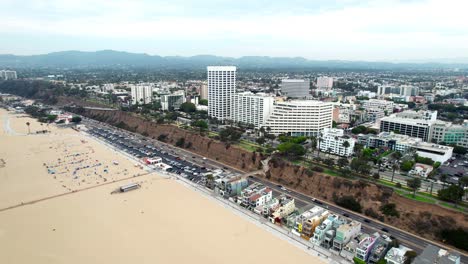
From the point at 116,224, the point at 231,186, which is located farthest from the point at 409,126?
the point at 116,224

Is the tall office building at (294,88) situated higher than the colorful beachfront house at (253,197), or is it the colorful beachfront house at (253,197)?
the tall office building at (294,88)

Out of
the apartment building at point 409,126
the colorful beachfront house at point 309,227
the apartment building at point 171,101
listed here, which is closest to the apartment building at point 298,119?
the apartment building at point 409,126

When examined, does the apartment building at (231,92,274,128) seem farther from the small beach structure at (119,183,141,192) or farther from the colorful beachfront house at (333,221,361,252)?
the colorful beachfront house at (333,221,361,252)

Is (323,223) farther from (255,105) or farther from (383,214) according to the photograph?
(255,105)

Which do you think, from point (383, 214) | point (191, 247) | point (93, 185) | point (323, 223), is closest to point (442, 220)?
point (383, 214)

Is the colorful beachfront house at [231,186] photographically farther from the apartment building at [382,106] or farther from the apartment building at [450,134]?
the apartment building at [382,106]

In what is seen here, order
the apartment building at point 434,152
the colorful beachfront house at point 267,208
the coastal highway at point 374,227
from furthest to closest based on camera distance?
the apartment building at point 434,152
the colorful beachfront house at point 267,208
the coastal highway at point 374,227

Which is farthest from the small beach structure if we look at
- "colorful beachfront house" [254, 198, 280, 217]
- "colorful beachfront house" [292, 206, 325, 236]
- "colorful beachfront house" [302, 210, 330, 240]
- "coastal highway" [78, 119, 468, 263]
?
"colorful beachfront house" [302, 210, 330, 240]

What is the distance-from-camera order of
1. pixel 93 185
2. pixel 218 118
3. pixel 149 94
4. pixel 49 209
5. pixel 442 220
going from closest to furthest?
pixel 442 220, pixel 49 209, pixel 93 185, pixel 218 118, pixel 149 94
